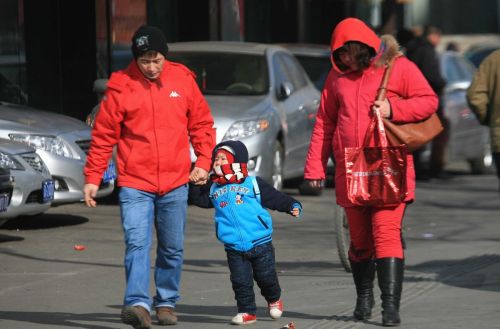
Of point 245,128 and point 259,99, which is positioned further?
point 259,99

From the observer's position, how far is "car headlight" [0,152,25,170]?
486 inches

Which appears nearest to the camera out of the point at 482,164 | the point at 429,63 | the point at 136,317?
the point at 136,317

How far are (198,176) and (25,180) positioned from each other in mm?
4578

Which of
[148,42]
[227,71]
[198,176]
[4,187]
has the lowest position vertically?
[4,187]

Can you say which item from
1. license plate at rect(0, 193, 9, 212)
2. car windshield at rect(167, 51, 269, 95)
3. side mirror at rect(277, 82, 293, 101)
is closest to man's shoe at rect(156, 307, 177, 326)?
license plate at rect(0, 193, 9, 212)

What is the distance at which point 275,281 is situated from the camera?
827 centimetres

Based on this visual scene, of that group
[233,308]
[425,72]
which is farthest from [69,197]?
[425,72]

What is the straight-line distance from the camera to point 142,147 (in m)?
7.86

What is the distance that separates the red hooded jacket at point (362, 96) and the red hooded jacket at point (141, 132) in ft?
2.67

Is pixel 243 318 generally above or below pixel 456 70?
above

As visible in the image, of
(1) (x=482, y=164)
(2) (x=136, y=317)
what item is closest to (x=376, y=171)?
(2) (x=136, y=317)

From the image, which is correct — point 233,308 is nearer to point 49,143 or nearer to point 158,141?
point 158,141

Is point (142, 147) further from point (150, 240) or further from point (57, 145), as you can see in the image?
point (57, 145)

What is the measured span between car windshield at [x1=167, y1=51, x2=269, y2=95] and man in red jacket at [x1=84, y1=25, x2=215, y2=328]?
771 cm
